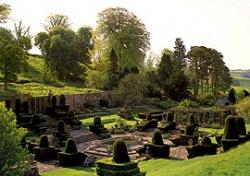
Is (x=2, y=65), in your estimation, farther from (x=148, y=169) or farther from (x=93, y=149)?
(x=148, y=169)

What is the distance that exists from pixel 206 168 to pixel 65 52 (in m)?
60.8

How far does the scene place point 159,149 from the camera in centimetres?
3759

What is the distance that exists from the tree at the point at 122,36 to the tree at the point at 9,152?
5566 cm

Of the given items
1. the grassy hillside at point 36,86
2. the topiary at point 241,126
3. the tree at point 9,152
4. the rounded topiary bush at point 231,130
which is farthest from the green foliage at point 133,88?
the tree at point 9,152

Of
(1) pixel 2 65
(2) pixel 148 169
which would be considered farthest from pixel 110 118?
(2) pixel 148 169

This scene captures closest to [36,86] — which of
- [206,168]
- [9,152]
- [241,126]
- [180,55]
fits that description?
[180,55]

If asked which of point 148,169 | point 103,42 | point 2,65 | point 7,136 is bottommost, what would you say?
point 148,169

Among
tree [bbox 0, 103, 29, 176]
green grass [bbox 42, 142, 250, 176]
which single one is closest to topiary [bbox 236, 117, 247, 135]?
green grass [bbox 42, 142, 250, 176]

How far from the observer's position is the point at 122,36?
8094 centimetres

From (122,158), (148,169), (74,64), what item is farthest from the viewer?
(74,64)

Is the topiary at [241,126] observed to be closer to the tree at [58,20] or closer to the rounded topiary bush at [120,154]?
the rounded topiary bush at [120,154]

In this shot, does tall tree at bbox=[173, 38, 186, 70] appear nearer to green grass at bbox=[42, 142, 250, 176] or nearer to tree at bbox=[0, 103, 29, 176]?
green grass at bbox=[42, 142, 250, 176]

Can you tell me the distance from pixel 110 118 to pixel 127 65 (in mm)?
22467

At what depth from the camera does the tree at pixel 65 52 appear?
275 feet
